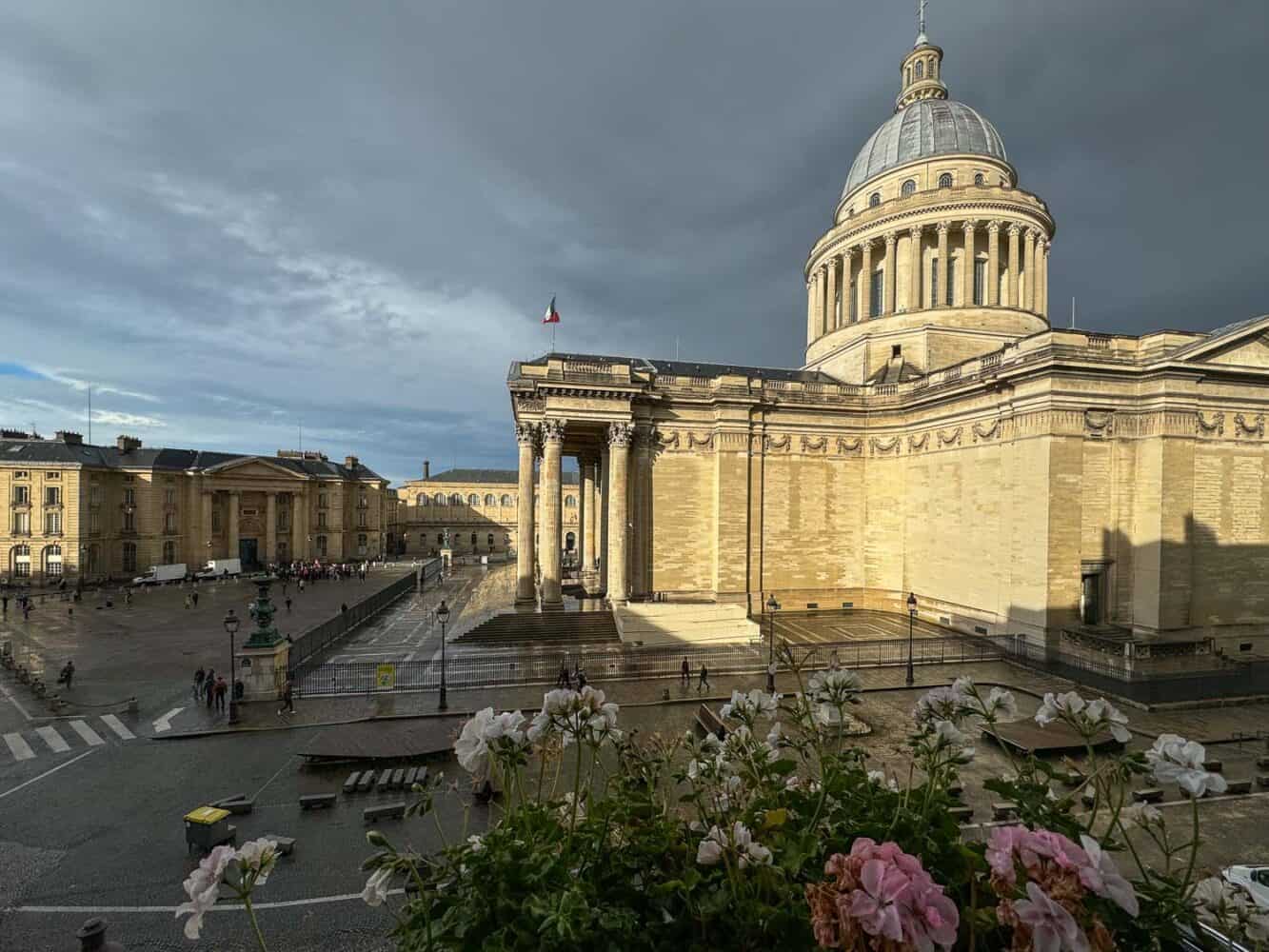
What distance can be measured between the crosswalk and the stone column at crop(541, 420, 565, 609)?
15.0 m

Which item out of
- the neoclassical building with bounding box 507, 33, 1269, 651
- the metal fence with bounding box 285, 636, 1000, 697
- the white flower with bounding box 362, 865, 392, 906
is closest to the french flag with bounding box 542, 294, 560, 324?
the neoclassical building with bounding box 507, 33, 1269, 651

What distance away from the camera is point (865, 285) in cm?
3491

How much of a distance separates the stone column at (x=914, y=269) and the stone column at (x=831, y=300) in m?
4.93

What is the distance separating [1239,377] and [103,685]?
44.3 m

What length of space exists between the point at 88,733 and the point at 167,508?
46.3 meters

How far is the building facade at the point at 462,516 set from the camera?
82.8 metres

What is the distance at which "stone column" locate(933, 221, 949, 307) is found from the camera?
3206cm

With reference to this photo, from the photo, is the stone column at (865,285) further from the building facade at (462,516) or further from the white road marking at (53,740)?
the building facade at (462,516)

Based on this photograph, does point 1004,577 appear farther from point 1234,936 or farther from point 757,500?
point 1234,936

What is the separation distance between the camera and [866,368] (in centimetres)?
3366

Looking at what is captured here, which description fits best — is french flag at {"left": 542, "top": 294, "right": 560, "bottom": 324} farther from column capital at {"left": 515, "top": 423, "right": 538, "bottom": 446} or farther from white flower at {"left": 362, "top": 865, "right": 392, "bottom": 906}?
white flower at {"left": 362, "top": 865, "right": 392, "bottom": 906}

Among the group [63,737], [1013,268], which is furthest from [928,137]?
[63,737]

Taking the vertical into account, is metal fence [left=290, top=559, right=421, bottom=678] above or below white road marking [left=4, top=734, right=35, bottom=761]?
above

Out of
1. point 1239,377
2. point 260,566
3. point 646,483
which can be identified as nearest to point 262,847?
point 646,483
